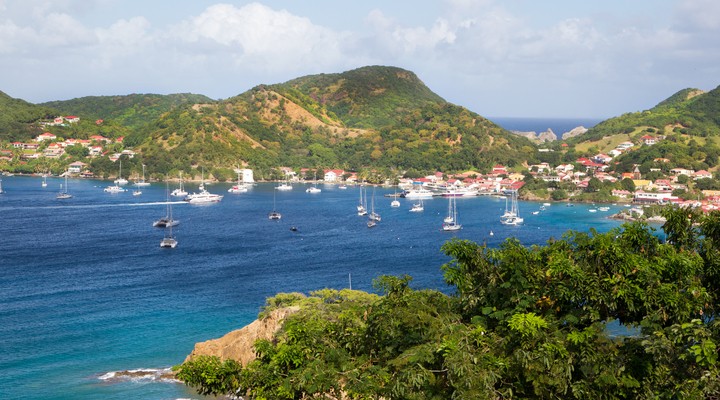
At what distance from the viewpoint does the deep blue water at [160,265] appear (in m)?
27.9

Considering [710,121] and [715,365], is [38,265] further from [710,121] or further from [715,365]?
[710,121]

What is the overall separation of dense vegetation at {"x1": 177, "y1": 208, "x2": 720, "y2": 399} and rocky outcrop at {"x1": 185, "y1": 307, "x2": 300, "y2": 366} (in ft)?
34.0

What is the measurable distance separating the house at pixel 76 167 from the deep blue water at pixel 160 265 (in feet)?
69.9

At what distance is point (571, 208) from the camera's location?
78.4 m

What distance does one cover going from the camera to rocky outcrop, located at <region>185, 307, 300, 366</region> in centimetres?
2544

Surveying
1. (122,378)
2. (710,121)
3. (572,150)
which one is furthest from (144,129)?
(122,378)

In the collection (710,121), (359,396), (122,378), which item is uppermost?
(710,121)

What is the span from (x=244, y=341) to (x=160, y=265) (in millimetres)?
21025

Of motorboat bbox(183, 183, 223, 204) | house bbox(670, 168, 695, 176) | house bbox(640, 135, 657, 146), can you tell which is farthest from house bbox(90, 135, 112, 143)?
house bbox(670, 168, 695, 176)

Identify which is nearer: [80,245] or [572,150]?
[80,245]

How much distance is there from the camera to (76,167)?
355ft

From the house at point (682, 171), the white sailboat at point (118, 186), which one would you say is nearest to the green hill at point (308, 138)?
the white sailboat at point (118, 186)

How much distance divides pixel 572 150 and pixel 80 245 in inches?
3386

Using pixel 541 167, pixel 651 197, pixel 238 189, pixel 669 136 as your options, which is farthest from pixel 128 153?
pixel 669 136
